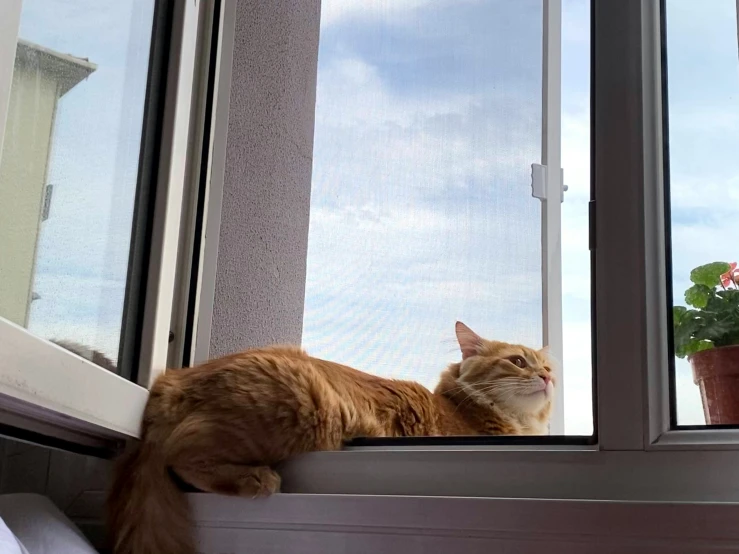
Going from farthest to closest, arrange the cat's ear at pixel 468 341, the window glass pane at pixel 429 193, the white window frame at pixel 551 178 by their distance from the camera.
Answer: the cat's ear at pixel 468 341 < the window glass pane at pixel 429 193 < the white window frame at pixel 551 178

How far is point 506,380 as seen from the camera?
5.44 feet

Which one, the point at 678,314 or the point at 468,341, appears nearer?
the point at 678,314

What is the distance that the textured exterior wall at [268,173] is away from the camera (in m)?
1.67

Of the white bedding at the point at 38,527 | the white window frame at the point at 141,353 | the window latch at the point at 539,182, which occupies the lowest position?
the white bedding at the point at 38,527

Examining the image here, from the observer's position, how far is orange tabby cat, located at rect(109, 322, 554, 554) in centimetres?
123

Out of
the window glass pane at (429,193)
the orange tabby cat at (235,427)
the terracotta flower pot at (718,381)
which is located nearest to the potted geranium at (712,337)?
the terracotta flower pot at (718,381)

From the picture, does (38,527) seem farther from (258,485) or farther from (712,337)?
(712,337)

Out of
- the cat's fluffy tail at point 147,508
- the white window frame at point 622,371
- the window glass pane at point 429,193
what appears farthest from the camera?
the window glass pane at point 429,193

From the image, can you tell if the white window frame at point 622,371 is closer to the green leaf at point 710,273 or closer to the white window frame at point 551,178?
the green leaf at point 710,273

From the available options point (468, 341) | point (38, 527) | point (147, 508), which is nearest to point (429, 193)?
point (468, 341)

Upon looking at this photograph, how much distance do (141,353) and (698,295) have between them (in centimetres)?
94

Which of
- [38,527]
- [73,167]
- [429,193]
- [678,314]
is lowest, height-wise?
[38,527]

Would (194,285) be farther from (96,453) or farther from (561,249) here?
(561,249)

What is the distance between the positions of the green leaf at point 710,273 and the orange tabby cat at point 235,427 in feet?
1.99
